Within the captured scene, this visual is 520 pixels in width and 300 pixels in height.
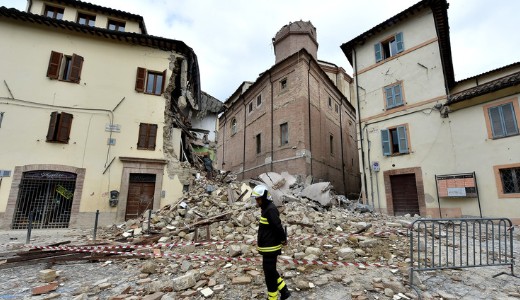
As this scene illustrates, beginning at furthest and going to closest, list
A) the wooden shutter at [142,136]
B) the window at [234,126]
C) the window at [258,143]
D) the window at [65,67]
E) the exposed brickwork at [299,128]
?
the window at [234,126], the window at [258,143], the exposed brickwork at [299,128], the wooden shutter at [142,136], the window at [65,67]

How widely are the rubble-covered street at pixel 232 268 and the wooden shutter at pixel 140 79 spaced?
310 inches

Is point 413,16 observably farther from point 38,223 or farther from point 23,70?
point 38,223

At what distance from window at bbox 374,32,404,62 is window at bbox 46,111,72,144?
17860mm

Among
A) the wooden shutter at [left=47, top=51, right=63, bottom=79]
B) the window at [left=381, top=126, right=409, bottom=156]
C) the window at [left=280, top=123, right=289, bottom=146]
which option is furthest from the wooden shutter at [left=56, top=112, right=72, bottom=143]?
the window at [left=381, top=126, right=409, bottom=156]

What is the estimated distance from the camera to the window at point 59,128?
1128cm

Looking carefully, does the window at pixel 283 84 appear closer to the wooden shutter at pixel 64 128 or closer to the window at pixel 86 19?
the window at pixel 86 19

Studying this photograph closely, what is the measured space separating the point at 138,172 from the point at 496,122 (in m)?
17.0

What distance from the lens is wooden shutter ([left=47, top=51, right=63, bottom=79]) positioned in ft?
39.0

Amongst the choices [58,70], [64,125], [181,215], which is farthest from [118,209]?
[58,70]

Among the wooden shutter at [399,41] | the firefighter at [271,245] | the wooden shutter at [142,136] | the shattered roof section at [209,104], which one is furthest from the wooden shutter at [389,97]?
the wooden shutter at [142,136]

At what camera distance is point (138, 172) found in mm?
12180

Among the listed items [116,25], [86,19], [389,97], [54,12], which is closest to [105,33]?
[116,25]

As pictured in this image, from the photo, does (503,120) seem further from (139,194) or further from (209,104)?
(209,104)

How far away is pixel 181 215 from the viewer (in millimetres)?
9844
